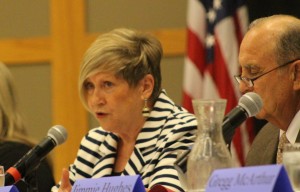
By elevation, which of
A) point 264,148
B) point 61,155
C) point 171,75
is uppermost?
point 264,148

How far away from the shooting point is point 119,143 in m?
3.55

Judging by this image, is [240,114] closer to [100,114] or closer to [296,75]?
[296,75]

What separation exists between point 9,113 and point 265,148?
1539 millimetres

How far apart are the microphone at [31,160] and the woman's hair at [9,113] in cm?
136

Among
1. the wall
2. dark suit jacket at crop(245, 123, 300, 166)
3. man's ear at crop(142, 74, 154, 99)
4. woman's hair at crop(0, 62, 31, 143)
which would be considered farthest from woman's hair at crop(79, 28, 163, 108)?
the wall

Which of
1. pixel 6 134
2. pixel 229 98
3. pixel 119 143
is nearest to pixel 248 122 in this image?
pixel 229 98

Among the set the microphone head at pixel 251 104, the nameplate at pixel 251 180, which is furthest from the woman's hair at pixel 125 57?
the nameplate at pixel 251 180

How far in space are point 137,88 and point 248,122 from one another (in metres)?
0.96

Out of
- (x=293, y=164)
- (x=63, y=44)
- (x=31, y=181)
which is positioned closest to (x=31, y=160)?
(x=31, y=181)

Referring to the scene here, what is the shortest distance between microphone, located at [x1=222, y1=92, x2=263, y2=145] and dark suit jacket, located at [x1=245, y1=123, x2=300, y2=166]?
0.80 meters

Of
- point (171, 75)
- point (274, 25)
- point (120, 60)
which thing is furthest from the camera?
point (171, 75)

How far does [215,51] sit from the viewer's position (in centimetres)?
437

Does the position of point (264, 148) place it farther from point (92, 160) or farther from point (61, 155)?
point (61, 155)

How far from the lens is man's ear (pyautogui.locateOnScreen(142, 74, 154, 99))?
11.5 feet
